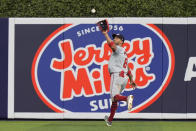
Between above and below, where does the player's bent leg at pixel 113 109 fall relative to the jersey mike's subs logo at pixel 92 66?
below

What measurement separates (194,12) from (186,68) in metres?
2.89

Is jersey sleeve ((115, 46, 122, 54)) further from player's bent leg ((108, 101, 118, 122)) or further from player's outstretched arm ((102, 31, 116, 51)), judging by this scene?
player's bent leg ((108, 101, 118, 122))

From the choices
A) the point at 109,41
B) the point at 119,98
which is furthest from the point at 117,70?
the point at 109,41

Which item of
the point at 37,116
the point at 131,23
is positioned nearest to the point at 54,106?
the point at 37,116

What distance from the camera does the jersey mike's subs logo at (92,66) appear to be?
10.7 metres

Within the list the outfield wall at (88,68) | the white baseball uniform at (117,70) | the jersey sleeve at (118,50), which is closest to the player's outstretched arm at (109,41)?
the jersey sleeve at (118,50)

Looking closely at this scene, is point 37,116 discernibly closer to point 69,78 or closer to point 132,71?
point 69,78

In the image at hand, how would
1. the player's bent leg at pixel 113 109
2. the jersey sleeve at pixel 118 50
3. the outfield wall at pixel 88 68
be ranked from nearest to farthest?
the jersey sleeve at pixel 118 50, the player's bent leg at pixel 113 109, the outfield wall at pixel 88 68

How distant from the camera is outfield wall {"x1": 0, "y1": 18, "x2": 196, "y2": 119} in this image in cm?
1073
